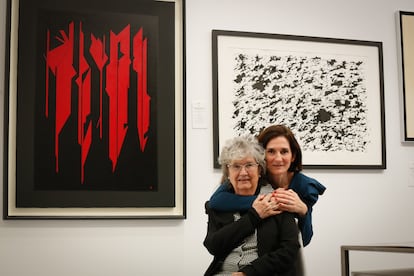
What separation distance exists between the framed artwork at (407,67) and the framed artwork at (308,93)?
6.3 inches

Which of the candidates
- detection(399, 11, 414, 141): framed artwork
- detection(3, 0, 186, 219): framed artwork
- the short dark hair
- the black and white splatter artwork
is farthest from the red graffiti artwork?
detection(399, 11, 414, 141): framed artwork

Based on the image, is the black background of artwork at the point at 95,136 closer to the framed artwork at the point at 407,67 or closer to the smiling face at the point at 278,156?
the smiling face at the point at 278,156

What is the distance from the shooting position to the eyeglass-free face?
2.28m

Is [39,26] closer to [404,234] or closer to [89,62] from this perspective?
[89,62]

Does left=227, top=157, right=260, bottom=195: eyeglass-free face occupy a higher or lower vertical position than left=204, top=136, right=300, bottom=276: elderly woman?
higher

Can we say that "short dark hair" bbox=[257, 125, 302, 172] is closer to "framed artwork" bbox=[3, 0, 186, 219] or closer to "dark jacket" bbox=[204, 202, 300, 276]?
"dark jacket" bbox=[204, 202, 300, 276]

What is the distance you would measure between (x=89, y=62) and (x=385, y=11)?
1.91 m

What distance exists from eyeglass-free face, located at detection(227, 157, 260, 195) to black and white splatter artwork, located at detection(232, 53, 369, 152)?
998 mm

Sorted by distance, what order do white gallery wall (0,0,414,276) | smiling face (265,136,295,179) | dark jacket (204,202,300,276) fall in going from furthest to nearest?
white gallery wall (0,0,414,276), smiling face (265,136,295,179), dark jacket (204,202,300,276)

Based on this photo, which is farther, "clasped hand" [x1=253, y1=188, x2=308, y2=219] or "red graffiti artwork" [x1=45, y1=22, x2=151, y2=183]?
"red graffiti artwork" [x1=45, y1=22, x2=151, y2=183]

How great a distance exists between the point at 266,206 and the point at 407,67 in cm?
192

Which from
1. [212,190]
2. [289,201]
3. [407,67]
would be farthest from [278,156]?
[407,67]

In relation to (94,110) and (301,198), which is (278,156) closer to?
(301,198)

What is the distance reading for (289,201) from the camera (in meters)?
2.21
